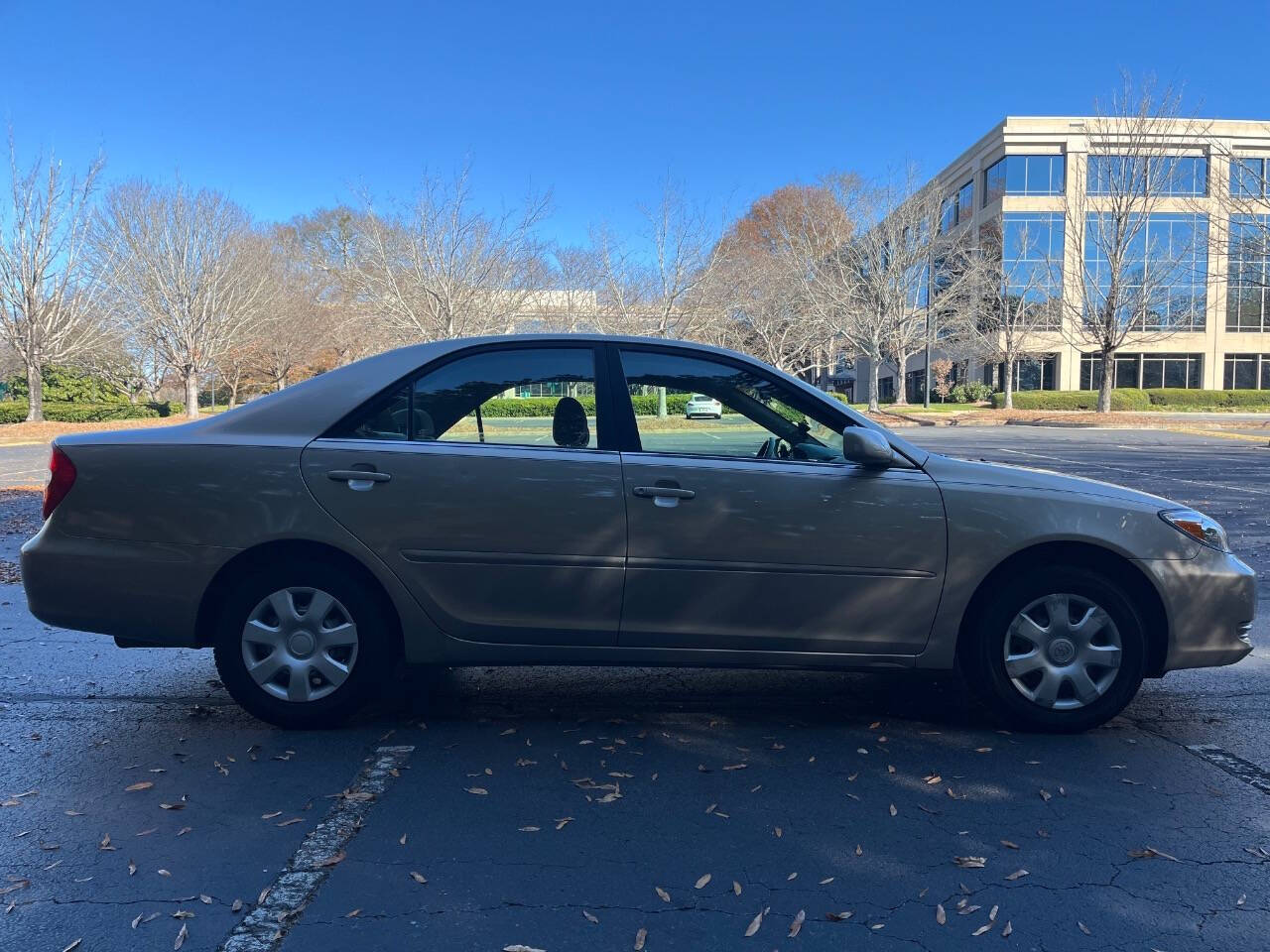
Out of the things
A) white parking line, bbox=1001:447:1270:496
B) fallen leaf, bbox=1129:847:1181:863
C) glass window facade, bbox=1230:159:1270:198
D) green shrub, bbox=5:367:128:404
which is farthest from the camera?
green shrub, bbox=5:367:128:404

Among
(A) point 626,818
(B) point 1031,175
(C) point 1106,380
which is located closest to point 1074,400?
(C) point 1106,380

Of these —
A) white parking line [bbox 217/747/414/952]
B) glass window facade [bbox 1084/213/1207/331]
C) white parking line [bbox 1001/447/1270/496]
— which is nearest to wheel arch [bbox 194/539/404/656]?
white parking line [bbox 217/747/414/952]

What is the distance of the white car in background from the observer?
4.27 meters

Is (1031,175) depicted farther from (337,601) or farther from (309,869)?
(309,869)

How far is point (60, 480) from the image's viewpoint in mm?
3916

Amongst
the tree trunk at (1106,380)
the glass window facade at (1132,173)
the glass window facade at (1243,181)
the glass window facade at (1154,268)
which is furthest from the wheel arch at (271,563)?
the tree trunk at (1106,380)

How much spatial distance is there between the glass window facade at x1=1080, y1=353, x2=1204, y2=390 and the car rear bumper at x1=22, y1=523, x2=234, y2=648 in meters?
52.7

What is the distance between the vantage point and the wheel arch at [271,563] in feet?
12.8

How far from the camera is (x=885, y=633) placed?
3904 mm

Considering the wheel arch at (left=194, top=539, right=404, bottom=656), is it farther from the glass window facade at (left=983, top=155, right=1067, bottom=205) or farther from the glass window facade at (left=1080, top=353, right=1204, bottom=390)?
the glass window facade at (left=1080, top=353, right=1204, bottom=390)

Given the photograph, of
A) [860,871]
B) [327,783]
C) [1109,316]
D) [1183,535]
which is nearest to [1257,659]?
[1183,535]

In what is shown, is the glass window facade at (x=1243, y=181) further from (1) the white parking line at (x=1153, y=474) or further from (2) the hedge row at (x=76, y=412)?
(2) the hedge row at (x=76, y=412)

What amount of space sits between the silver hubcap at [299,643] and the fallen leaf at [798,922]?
2146 millimetres

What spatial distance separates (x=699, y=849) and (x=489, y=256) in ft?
92.1
